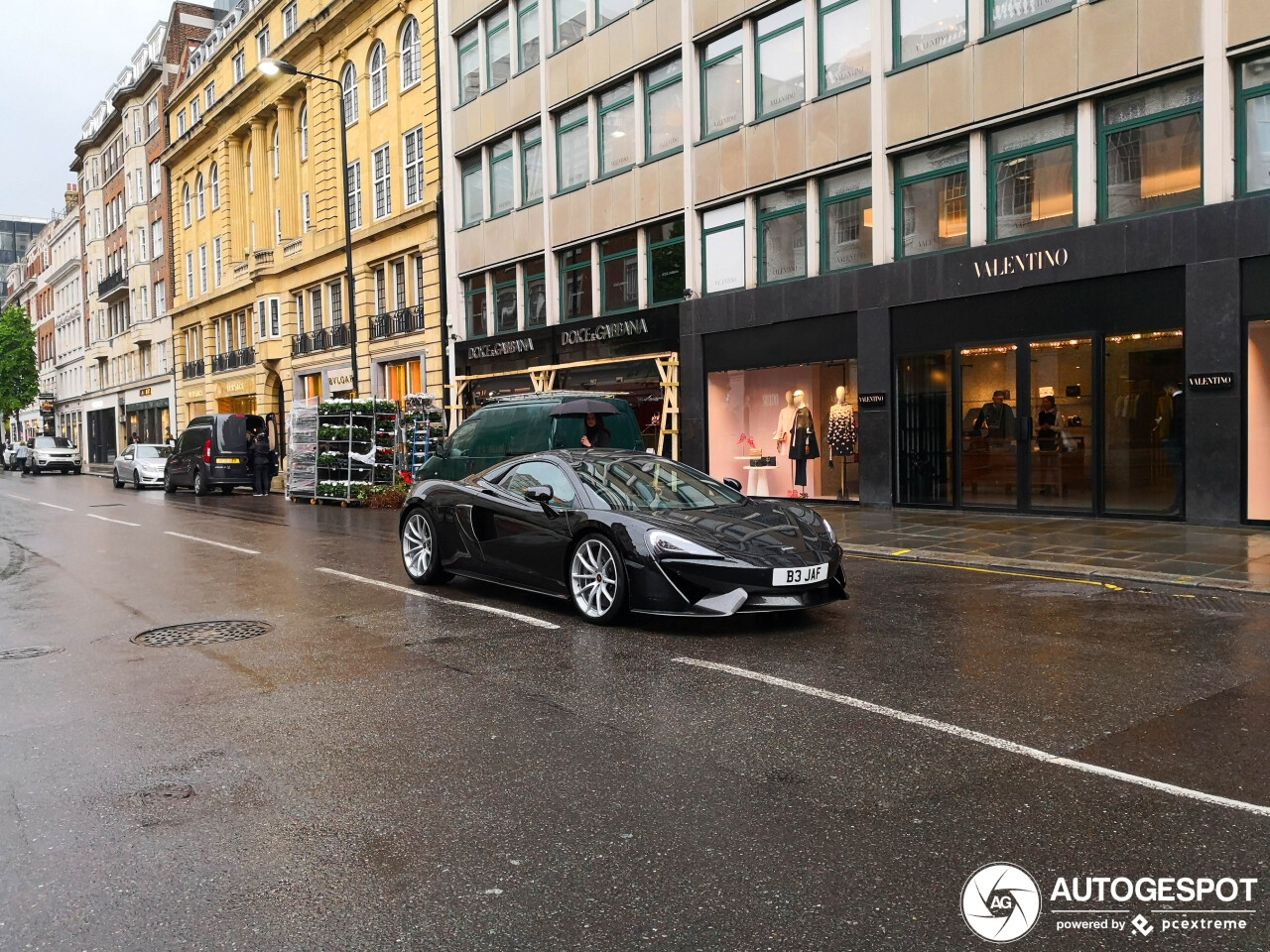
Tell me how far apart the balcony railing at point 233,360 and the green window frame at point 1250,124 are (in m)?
38.9

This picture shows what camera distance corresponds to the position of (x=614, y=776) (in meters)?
4.41

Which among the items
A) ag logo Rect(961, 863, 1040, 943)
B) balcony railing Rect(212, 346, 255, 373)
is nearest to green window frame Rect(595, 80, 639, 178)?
ag logo Rect(961, 863, 1040, 943)

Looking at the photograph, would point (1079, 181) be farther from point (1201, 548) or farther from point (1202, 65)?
point (1201, 548)

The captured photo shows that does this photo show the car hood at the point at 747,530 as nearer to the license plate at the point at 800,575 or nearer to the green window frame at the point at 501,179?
the license plate at the point at 800,575

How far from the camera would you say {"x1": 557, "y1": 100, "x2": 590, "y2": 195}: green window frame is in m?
25.0

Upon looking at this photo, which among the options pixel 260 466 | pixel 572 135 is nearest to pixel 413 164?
pixel 572 135

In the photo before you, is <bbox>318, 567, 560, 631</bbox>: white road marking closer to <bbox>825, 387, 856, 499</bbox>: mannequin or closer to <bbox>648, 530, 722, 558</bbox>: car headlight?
<bbox>648, 530, 722, 558</bbox>: car headlight

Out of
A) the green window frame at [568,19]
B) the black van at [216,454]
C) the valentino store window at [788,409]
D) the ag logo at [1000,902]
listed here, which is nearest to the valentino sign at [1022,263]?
the valentino store window at [788,409]

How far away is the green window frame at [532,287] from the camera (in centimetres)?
2656

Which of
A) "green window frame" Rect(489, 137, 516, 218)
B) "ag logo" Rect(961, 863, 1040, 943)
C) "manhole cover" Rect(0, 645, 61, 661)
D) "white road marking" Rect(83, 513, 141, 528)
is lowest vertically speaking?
"ag logo" Rect(961, 863, 1040, 943)

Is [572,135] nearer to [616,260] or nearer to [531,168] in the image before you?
[531,168]

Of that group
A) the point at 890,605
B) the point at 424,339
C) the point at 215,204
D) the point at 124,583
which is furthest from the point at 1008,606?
the point at 215,204

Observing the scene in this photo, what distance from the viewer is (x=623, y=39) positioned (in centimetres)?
2325

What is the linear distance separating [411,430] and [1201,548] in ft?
55.7
